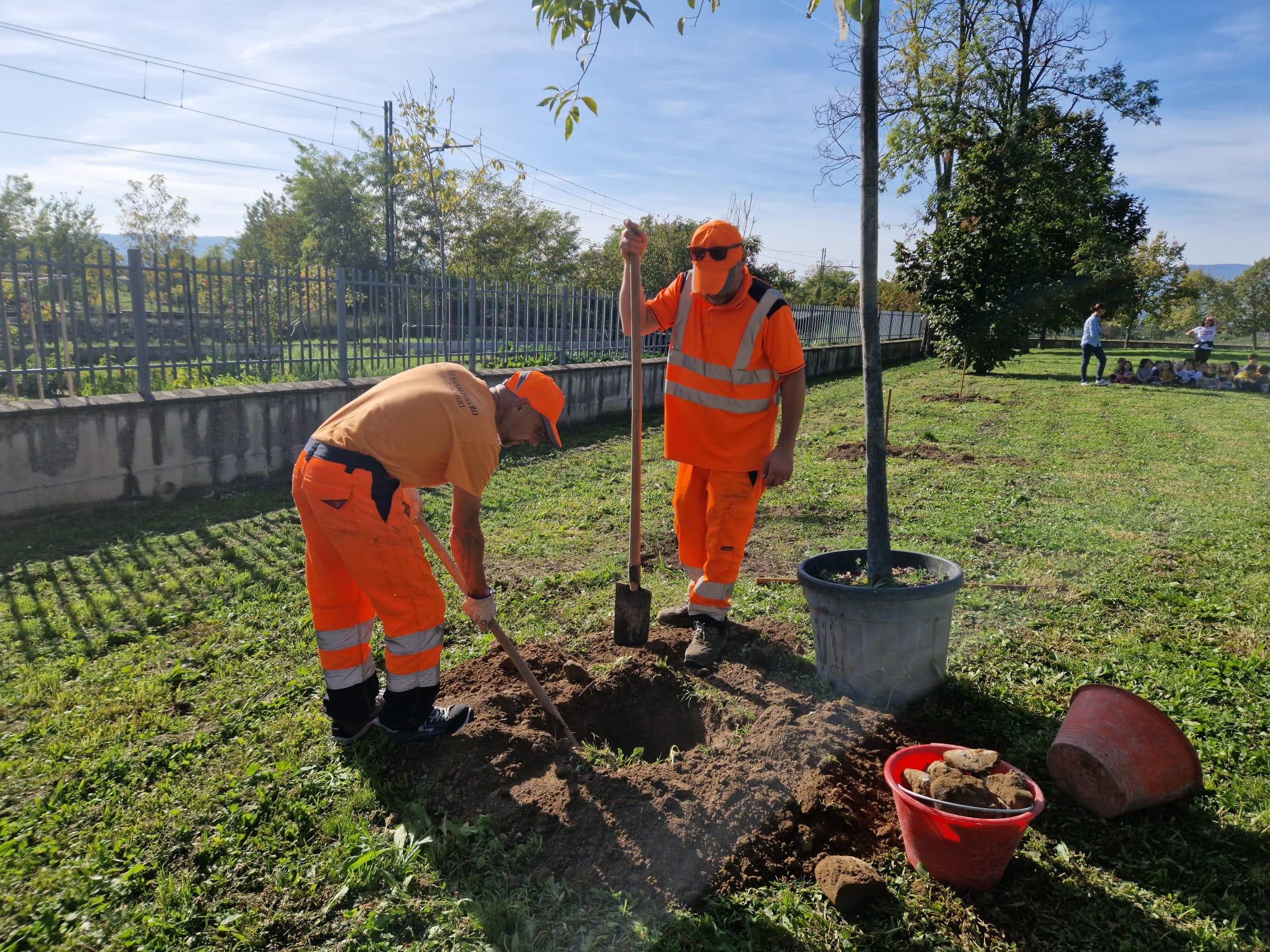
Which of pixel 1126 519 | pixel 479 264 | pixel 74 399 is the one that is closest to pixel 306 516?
pixel 74 399

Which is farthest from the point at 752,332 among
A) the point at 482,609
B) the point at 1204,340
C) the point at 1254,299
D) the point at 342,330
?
the point at 1254,299

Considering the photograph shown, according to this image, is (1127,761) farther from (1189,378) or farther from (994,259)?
(1189,378)

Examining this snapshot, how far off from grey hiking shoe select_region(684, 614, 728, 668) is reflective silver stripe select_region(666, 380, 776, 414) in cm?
107

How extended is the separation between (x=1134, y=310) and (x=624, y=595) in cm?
3805

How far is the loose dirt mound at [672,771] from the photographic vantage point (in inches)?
97.5

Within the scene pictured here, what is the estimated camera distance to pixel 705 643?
3.77 meters

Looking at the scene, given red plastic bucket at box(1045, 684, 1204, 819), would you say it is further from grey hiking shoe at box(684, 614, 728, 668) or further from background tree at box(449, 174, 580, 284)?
background tree at box(449, 174, 580, 284)

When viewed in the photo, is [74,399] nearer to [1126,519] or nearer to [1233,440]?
[1126,519]

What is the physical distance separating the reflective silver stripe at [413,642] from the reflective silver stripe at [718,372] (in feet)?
→ 5.61

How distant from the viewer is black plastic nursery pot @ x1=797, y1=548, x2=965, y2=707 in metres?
3.06

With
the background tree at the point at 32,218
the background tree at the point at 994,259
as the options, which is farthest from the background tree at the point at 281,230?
the background tree at the point at 994,259

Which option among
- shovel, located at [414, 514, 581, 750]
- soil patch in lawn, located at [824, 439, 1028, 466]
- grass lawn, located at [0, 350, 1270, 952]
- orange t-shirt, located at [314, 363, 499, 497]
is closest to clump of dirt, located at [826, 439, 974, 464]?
soil patch in lawn, located at [824, 439, 1028, 466]

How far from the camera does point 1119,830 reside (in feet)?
8.38

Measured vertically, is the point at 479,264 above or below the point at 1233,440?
above
